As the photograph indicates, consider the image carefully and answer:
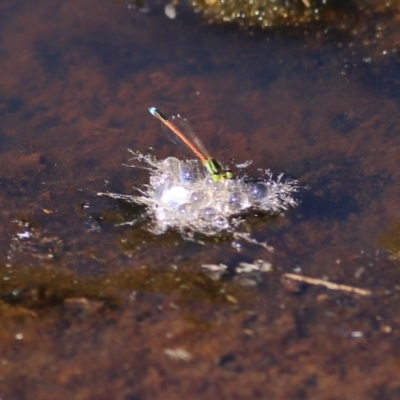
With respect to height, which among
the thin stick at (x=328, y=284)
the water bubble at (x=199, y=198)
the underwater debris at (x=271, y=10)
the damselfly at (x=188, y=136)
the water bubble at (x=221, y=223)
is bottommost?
the thin stick at (x=328, y=284)

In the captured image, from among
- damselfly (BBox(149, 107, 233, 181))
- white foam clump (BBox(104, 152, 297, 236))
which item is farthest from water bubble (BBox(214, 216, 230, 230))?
damselfly (BBox(149, 107, 233, 181))

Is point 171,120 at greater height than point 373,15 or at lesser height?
lesser

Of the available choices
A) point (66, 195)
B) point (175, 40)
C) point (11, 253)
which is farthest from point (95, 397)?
point (175, 40)

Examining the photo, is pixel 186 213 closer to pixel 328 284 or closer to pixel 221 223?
pixel 221 223

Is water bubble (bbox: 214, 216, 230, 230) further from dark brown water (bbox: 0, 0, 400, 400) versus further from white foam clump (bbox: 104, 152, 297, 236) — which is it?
dark brown water (bbox: 0, 0, 400, 400)

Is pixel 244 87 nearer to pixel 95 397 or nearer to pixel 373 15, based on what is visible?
pixel 373 15

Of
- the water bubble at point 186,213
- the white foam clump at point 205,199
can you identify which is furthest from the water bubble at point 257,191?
the water bubble at point 186,213

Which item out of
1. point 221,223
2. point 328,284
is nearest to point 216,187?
point 221,223

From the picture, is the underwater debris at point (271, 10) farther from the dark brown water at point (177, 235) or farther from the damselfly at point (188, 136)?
the damselfly at point (188, 136)
